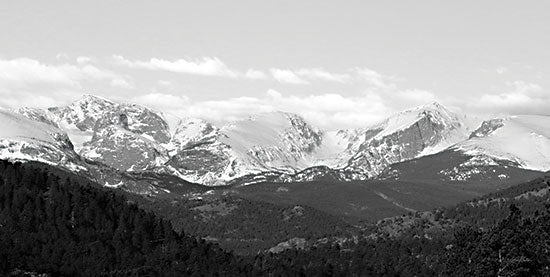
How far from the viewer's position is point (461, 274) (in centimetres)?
19700

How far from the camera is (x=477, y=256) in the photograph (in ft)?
628

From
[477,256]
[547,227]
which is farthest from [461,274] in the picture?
[547,227]

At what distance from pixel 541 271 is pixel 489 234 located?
41.0 ft

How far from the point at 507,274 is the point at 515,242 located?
9.19 metres

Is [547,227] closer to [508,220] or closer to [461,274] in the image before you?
[508,220]

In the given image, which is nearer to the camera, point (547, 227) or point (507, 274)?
point (507, 274)

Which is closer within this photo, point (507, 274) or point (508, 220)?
point (507, 274)

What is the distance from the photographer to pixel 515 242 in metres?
191

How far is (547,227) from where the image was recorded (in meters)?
196

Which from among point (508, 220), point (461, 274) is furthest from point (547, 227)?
point (461, 274)

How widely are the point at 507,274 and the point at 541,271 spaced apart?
34.6 feet

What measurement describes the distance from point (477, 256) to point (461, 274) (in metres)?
7.47

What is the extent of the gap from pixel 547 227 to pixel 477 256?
17143 millimetres

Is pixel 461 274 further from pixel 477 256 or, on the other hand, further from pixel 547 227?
pixel 547 227
